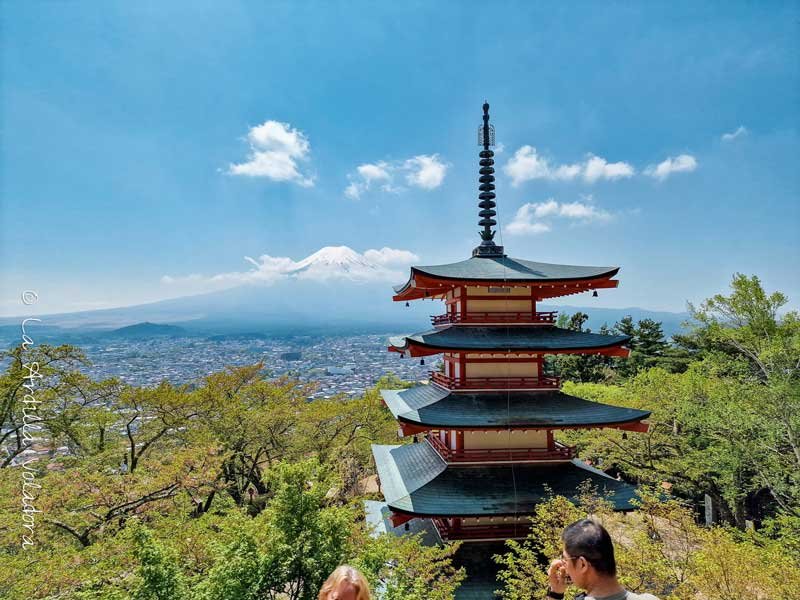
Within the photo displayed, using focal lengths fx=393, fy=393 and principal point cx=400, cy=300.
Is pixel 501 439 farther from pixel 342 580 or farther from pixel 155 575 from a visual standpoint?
pixel 342 580

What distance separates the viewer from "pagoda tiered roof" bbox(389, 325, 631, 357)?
10.1 m

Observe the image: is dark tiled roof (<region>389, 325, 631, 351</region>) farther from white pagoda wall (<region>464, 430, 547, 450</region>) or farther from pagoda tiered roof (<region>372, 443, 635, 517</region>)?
pagoda tiered roof (<region>372, 443, 635, 517</region>)

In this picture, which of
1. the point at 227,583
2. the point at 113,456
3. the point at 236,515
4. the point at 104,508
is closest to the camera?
the point at 227,583

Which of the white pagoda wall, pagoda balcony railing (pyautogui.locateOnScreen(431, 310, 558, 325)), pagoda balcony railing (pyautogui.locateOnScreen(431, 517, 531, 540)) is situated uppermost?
pagoda balcony railing (pyautogui.locateOnScreen(431, 310, 558, 325))

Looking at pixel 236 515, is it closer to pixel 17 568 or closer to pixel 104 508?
pixel 17 568

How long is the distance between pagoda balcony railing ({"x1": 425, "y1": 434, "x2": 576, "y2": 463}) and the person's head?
27.0 ft

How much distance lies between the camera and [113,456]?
18.2 meters

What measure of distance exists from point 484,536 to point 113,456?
17.5 m

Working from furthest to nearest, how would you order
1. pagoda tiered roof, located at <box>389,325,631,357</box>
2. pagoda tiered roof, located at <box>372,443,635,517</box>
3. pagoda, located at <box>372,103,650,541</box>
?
pagoda tiered roof, located at <box>389,325,631,357</box> < pagoda, located at <box>372,103,650,541</box> < pagoda tiered roof, located at <box>372,443,635,517</box>

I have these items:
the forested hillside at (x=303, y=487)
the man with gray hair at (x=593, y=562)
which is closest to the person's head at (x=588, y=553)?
the man with gray hair at (x=593, y=562)

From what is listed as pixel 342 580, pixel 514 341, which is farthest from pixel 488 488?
pixel 342 580

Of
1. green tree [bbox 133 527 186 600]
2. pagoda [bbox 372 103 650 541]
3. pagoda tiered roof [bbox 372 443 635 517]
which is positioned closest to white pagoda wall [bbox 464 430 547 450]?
pagoda [bbox 372 103 650 541]

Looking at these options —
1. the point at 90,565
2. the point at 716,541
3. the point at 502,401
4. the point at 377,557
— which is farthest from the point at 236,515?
the point at 716,541

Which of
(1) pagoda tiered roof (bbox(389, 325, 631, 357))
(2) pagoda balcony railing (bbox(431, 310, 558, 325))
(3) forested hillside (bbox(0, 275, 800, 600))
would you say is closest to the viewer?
(3) forested hillside (bbox(0, 275, 800, 600))
